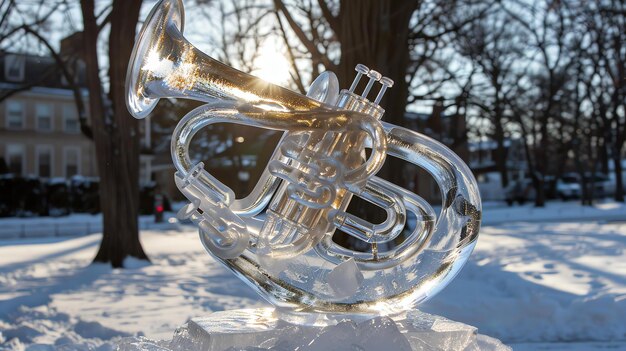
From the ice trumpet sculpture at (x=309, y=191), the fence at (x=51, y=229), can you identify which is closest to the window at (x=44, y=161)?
the fence at (x=51, y=229)

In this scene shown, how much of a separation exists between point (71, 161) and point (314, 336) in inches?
1566

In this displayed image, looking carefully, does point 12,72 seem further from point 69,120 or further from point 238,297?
point 238,297

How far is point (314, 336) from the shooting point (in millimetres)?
3031

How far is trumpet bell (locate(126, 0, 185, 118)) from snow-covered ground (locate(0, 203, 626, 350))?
101 inches

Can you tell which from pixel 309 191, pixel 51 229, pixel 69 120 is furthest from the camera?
pixel 69 120

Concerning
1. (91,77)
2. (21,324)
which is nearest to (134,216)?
(91,77)

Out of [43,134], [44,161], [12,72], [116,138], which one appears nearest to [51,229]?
[116,138]

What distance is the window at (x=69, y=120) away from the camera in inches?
1576

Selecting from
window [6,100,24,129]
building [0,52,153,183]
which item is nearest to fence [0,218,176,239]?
building [0,52,153,183]

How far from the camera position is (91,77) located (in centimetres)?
1037

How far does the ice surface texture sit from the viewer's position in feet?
9.81

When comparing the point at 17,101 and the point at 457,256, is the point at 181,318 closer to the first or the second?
the point at 457,256

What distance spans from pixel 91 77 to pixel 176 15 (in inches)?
303

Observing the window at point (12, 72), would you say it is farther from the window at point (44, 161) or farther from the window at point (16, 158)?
the window at point (44, 161)
